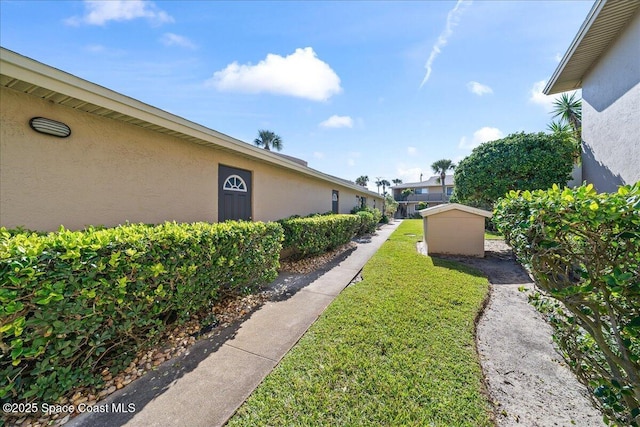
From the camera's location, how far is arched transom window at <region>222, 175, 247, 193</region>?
6129mm

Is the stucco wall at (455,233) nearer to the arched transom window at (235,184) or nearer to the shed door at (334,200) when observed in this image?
the shed door at (334,200)

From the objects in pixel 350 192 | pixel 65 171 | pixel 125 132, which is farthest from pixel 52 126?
pixel 350 192

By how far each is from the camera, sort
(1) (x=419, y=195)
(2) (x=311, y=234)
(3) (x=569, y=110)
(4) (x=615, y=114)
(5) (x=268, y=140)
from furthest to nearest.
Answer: (1) (x=419, y=195)
(5) (x=268, y=140)
(3) (x=569, y=110)
(2) (x=311, y=234)
(4) (x=615, y=114)

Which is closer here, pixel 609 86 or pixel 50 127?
pixel 50 127

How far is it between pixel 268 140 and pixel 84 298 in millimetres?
27848

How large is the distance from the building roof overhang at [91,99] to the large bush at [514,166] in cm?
977

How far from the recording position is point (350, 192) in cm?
1695

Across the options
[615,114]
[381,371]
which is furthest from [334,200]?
[381,371]

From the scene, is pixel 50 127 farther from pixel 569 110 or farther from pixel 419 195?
pixel 419 195

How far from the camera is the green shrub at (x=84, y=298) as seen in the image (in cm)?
185

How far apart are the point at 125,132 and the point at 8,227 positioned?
2099 mm

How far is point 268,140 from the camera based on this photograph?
2783 centimetres

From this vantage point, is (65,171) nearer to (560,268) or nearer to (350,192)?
(560,268)

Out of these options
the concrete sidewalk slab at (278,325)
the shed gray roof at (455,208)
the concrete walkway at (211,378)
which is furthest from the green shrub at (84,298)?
the shed gray roof at (455,208)
